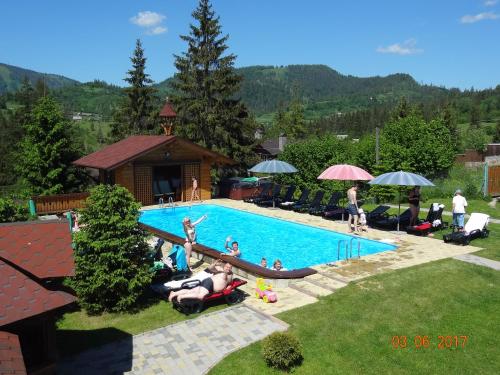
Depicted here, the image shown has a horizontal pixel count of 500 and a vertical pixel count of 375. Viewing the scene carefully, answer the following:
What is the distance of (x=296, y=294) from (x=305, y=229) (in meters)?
8.06

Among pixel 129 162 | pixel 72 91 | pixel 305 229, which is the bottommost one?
pixel 305 229

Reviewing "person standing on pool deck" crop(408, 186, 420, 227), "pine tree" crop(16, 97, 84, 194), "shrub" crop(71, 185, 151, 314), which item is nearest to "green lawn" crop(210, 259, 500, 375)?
"shrub" crop(71, 185, 151, 314)

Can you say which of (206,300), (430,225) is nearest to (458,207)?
(430,225)

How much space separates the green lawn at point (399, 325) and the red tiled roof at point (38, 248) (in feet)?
9.78

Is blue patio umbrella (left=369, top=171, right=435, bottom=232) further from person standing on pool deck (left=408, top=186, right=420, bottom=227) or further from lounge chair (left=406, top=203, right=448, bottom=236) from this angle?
lounge chair (left=406, top=203, right=448, bottom=236)

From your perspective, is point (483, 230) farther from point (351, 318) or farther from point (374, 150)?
point (374, 150)

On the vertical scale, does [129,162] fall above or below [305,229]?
above

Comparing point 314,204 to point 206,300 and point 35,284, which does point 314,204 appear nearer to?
point 206,300

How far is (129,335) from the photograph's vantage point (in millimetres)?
8070

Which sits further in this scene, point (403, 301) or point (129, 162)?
point (129, 162)

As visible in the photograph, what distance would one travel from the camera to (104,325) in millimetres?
8680

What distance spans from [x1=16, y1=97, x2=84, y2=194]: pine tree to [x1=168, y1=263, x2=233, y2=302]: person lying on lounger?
20.3 metres

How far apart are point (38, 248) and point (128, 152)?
18762 millimetres

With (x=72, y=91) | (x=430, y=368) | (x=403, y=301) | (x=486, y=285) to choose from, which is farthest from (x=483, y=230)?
(x=72, y=91)
